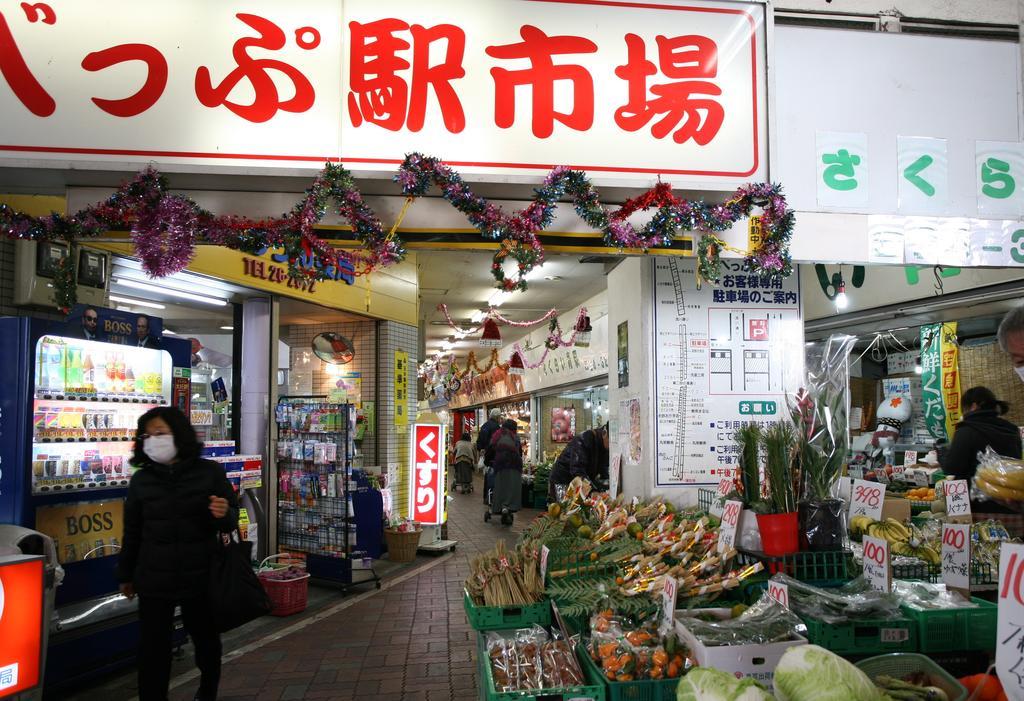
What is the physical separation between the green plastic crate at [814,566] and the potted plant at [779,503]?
38 mm

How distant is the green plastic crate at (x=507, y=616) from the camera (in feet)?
10.9

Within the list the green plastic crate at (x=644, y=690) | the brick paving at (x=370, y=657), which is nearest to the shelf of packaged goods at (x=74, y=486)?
the brick paving at (x=370, y=657)

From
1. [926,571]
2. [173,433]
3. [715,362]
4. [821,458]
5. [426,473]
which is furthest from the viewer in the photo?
[426,473]

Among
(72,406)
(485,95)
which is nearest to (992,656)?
(485,95)

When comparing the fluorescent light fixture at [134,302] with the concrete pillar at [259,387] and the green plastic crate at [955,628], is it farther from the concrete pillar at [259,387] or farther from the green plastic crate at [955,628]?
the green plastic crate at [955,628]

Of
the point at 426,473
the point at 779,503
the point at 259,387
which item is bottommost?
the point at 426,473

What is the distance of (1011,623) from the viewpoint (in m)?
1.92

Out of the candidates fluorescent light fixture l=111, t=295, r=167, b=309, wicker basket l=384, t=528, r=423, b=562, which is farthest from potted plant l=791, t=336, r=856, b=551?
fluorescent light fixture l=111, t=295, r=167, b=309

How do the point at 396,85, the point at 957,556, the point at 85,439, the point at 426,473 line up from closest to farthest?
1. the point at 957,556
2. the point at 396,85
3. the point at 85,439
4. the point at 426,473

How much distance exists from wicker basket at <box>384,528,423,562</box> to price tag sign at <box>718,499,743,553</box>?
5.99m

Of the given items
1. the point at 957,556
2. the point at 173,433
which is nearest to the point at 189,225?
the point at 173,433

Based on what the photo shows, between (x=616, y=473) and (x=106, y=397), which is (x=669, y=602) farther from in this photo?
(x=106, y=397)

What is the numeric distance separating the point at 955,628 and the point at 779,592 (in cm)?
85

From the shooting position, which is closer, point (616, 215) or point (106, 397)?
point (616, 215)
